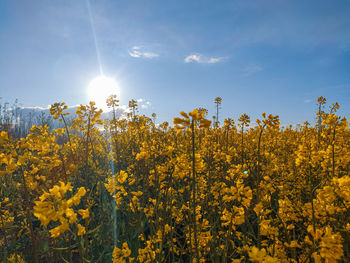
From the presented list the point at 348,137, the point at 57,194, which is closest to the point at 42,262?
the point at 57,194

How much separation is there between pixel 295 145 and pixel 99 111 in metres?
5.42

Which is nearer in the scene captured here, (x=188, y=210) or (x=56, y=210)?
(x=56, y=210)

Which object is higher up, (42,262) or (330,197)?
(330,197)

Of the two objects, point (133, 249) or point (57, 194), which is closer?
point (57, 194)

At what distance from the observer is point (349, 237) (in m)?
1.62

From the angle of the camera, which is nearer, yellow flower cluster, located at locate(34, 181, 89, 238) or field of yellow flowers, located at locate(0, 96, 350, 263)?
yellow flower cluster, located at locate(34, 181, 89, 238)

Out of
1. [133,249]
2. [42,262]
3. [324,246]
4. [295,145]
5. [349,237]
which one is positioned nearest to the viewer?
[324,246]

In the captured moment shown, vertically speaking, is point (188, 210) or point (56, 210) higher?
point (56, 210)

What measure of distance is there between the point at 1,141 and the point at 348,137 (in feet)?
26.9

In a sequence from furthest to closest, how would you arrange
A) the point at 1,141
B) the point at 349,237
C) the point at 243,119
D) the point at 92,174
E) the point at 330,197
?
the point at 92,174 < the point at 243,119 < the point at 1,141 < the point at 349,237 < the point at 330,197

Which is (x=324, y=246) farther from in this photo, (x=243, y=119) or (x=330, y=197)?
(x=243, y=119)

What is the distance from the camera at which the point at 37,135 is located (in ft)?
10.6

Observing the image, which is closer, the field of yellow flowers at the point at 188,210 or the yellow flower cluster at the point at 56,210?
the yellow flower cluster at the point at 56,210

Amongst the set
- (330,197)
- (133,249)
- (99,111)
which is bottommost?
(133,249)
